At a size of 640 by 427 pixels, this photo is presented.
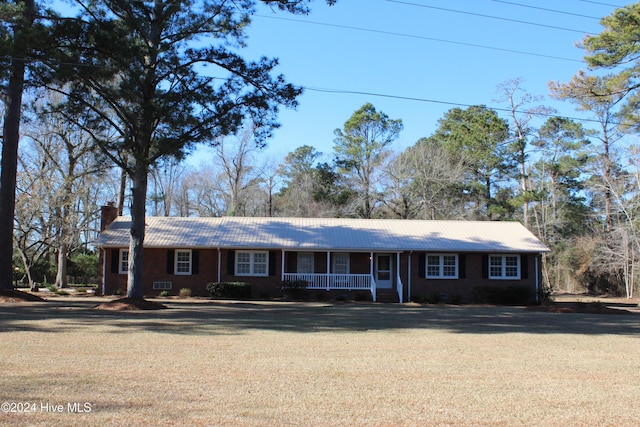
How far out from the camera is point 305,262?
1163 inches

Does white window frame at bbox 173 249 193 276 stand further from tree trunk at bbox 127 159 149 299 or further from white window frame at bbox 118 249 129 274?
tree trunk at bbox 127 159 149 299

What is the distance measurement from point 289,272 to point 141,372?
2096 centimetres

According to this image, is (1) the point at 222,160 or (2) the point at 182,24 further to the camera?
(1) the point at 222,160

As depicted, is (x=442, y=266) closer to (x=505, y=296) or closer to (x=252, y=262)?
(x=505, y=296)

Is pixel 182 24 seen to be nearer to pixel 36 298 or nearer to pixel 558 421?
pixel 36 298

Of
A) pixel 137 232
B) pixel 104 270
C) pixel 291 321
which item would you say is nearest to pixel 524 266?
pixel 291 321

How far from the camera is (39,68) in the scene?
788 inches

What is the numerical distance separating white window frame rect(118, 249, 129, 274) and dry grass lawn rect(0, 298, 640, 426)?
44.9ft

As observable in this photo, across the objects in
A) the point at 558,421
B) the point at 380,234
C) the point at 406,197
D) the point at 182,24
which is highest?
the point at 182,24

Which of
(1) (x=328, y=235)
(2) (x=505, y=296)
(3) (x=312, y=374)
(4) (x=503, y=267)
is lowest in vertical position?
(3) (x=312, y=374)

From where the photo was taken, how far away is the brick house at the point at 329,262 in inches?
1115

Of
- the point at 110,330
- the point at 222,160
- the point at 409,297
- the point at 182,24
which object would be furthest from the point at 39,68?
the point at 222,160

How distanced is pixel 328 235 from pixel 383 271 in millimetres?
3434

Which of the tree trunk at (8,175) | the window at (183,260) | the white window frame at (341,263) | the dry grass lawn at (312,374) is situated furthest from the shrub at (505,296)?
the tree trunk at (8,175)
